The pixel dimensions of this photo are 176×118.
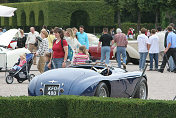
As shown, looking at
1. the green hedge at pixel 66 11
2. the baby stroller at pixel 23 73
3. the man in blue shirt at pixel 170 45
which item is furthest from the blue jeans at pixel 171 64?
the green hedge at pixel 66 11

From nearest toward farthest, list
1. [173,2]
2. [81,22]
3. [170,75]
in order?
1. [170,75]
2. [173,2]
3. [81,22]

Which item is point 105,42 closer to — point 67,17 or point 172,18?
point 172,18

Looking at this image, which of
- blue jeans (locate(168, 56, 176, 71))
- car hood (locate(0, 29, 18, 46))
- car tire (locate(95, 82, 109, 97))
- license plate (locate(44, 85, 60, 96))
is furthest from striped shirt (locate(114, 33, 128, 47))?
license plate (locate(44, 85, 60, 96))

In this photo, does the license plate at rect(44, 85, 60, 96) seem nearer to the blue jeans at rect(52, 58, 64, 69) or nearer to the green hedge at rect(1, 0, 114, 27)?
the blue jeans at rect(52, 58, 64, 69)

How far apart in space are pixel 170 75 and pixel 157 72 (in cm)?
145

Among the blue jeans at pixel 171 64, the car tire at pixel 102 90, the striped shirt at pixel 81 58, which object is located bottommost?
the blue jeans at pixel 171 64

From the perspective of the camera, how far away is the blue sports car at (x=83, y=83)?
31.3 feet

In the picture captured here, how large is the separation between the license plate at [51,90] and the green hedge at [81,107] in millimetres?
1185

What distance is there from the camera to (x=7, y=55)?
1766 cm

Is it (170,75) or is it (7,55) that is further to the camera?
(170,75)

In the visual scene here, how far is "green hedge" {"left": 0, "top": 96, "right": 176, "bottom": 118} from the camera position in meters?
7.93

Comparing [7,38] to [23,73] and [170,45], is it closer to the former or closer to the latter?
[23,73]

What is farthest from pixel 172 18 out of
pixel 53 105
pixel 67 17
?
pixel 53 105

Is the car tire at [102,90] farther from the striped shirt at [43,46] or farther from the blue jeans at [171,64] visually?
the blue jeans at [171,64]
